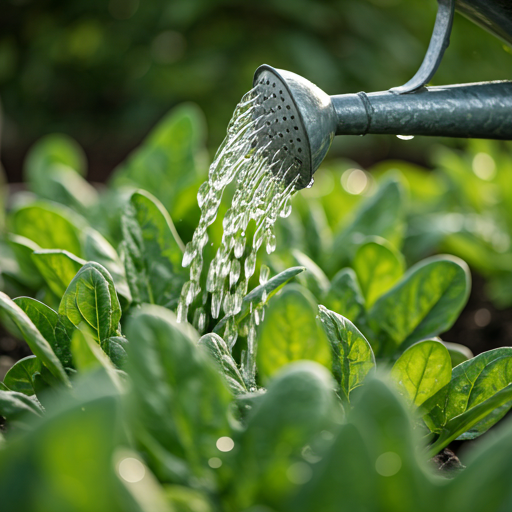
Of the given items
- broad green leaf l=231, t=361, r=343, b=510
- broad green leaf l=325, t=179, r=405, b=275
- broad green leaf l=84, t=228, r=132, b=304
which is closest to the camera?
broad green leaf l=231, t=361, r=343, b=510

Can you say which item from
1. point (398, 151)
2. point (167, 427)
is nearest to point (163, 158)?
point (167, 427)

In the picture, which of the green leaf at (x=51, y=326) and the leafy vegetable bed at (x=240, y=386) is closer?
the leafy vegetable bed at (x=240, y=386)

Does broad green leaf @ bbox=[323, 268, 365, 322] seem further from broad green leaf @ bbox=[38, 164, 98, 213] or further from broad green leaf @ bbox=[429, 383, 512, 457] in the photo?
broad green leaf @ bbox=[38, 164, 98, 213]

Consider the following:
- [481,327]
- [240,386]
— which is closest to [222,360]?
[240,386]

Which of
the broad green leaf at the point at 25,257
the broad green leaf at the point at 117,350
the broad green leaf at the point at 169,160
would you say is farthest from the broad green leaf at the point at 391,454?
the broad green leaf at the point at 169,160

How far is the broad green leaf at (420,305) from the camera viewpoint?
1017mm

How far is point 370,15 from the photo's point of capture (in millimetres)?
5086

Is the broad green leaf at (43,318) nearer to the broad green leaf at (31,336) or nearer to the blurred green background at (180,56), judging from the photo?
the broad green leaf at (31,336)

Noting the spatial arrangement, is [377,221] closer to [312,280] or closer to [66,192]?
[312,280]

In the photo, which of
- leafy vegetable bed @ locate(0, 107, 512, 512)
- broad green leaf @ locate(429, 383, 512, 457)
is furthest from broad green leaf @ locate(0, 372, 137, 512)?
broad green leaf @ locate(429, 383, 512, 457)

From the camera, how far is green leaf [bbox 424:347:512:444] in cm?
82

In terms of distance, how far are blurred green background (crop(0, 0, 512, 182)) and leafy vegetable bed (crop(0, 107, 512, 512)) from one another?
371 centimetres

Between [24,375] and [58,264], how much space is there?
0.19 m

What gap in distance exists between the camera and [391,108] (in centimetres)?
88
